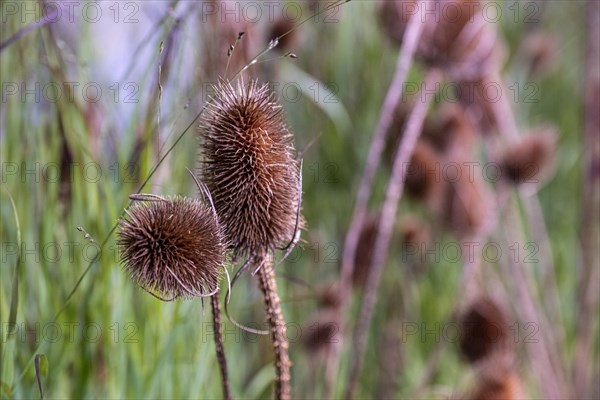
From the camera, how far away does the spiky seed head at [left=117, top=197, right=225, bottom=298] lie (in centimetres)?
78

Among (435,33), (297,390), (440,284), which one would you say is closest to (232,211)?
(435,33)

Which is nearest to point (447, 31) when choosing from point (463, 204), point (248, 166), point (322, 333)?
point (463, 204)

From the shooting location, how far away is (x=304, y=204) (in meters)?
2.15

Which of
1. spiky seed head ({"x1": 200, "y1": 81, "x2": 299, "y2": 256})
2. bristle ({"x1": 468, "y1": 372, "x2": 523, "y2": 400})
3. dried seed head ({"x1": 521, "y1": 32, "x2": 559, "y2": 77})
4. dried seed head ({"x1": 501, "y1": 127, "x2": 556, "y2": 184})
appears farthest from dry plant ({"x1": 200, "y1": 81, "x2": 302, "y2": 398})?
dried seed head ({"x1": 521, "y1": 32, "x2": 559, "y2": 77})

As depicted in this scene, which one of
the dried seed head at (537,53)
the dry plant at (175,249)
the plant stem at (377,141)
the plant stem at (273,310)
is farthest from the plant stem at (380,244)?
the dried seed head at (537,53)

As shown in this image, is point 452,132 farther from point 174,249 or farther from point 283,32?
point 174,249

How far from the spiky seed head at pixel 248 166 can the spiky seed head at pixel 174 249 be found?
0.05 meters

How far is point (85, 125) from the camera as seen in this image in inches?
55.5

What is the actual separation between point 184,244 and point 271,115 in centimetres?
17

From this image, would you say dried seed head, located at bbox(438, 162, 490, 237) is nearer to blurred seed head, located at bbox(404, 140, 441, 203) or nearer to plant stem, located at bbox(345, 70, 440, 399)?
blurred seed head, located at bbox(404, 140, 441, 203)

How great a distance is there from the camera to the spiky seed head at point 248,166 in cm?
82

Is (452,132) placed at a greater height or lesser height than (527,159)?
greater

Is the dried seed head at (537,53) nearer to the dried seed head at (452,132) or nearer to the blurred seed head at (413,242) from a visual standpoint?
the dried seed head at (452,132)

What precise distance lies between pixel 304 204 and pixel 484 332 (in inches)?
26.1
